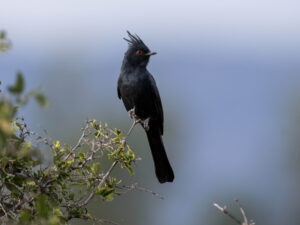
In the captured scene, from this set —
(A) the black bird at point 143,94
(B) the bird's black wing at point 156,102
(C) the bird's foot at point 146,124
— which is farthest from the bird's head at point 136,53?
(C) the bird's foot at point 146,124

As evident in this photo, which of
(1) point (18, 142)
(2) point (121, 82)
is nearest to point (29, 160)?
(1) point (18, 142)

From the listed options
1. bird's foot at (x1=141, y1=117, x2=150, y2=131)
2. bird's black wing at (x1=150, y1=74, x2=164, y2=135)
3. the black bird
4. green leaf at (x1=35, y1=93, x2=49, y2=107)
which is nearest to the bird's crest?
the black bird

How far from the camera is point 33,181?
467 centimetres

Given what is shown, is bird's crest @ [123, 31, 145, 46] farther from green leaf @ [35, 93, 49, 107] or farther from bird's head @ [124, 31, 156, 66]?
green leaf @ [35, 93, 49, 107]

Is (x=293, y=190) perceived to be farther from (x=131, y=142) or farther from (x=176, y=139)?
(x=131, y=142)

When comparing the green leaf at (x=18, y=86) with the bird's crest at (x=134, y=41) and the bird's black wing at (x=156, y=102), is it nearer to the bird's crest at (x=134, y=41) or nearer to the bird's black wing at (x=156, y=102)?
the bird's black wing at (x=156, y=102)

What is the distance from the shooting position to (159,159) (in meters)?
8.60

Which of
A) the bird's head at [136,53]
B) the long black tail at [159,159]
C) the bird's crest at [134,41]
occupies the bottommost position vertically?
the long black tail at [159,159]

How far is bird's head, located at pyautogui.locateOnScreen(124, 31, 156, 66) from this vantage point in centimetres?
887

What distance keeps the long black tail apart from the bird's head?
0.84 metres

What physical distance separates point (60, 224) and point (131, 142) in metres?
31.5

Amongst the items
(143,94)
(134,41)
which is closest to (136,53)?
A: (134,41)

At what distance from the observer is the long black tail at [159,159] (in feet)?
27.2

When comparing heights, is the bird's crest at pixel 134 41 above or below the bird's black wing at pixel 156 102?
above
